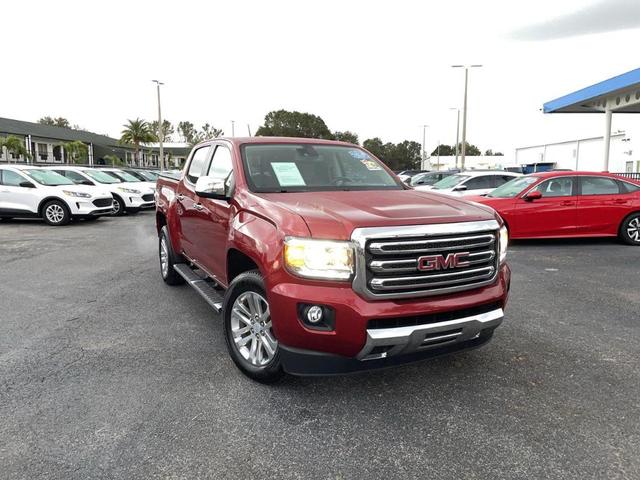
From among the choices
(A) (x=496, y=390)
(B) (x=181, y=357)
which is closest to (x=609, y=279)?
(A) (x=496, y=390)

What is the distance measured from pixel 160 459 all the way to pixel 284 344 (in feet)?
3.06

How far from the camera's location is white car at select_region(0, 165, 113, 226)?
1320 cm

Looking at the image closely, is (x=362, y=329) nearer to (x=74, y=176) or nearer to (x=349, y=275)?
(x=349, y=275)

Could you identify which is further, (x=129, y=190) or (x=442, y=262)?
(x=129, y=190)

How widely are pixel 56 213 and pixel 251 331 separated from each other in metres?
12.0

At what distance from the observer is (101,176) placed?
17.1m

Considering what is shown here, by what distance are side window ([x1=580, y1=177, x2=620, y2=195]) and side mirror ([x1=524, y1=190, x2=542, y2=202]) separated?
1.01 m

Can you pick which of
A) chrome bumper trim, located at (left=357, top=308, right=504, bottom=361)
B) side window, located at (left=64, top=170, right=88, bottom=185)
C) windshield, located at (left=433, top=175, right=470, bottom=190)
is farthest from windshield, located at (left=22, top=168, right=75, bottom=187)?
chrome bumper trim, located at (left=357, top=308, right=504, bottom=361)

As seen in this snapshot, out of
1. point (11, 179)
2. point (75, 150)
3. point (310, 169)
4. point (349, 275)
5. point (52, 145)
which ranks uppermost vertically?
point (52, 145)

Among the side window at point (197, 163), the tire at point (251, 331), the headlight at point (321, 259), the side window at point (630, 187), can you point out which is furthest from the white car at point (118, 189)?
the headlight at point (321, 259)

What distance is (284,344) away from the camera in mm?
3012

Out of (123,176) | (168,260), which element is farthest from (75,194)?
(168,260)

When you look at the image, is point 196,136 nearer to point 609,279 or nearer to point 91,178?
point 91,178

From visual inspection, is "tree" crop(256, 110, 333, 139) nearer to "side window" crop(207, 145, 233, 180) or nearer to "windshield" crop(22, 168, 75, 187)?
"windshield" crop(22, 168, 75, 187)
